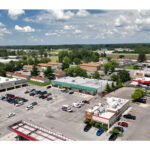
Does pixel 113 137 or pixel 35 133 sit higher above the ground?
pixel 35 133

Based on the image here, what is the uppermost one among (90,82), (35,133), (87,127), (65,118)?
(90,82)

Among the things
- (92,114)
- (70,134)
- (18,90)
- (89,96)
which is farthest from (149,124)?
(18,90)

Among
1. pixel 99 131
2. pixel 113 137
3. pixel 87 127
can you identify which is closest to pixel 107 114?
pixel 99 131

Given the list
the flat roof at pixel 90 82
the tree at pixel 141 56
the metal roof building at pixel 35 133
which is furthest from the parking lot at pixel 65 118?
the tree at pixel 141 56

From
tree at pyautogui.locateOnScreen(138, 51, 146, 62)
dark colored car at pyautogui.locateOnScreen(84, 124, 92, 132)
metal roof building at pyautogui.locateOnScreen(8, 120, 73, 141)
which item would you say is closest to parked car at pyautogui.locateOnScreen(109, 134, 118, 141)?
dark colored car at pyautogui.locateOnScreen(84, 124, 92, 132)

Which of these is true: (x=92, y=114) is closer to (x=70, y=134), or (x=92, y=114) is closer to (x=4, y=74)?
(x=70, y=134)

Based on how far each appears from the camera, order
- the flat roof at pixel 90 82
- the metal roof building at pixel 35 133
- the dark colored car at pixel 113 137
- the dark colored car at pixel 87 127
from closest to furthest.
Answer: the metal roof building at pixel 35 133 < the dark colored car at pixel 113 137 < the dark colored car at pixel 87 127 < the flat roof at pixel 90 82

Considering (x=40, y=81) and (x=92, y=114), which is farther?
(x=40, y=81)

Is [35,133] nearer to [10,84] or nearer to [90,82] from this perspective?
[90,82]

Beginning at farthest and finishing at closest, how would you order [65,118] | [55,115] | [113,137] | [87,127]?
1. [55,115]
2. [65,118]
3. [87,127]
4. [113,137]

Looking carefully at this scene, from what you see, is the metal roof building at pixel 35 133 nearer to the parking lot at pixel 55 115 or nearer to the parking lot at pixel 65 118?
the parking lot at pixel 65 118

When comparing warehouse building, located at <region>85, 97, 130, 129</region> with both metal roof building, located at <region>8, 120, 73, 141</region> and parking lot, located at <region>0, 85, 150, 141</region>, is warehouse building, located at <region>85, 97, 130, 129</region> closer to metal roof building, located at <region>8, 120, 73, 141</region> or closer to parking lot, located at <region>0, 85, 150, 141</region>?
parking lot, located at <region>0, 85, 150, 141</region>
